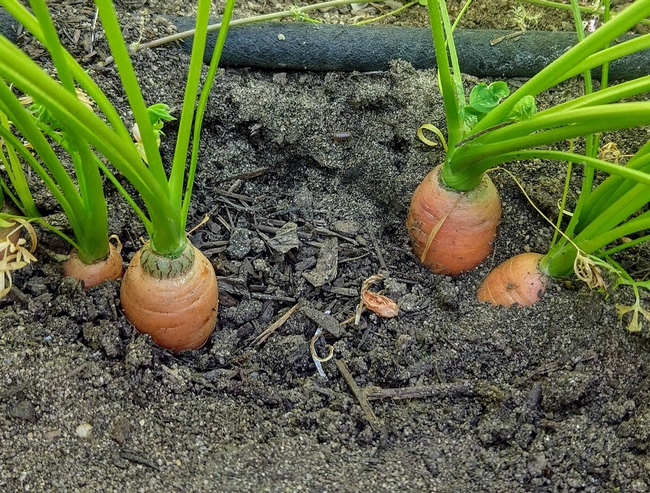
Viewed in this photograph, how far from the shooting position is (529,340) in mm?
1330

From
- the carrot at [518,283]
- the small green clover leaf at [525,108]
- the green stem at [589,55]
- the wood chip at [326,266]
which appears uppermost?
the green stem at [589,55]

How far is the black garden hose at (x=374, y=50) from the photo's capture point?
1874 millimetres

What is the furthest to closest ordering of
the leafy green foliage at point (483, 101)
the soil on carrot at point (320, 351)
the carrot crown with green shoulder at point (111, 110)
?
the leafy green foliage at point (483, 101) → the soil on carrot at point (320, 351) → the carrot crown with green shoulder at point (111, 110)

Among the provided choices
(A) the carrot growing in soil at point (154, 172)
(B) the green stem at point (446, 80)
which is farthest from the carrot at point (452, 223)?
(A) the carrot growing in soil at point (154, 172)

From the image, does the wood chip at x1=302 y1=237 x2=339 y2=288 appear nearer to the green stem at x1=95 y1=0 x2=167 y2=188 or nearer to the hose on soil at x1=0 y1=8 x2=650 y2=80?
the green stem at x1=95 y1=0 x2=167 y2=188

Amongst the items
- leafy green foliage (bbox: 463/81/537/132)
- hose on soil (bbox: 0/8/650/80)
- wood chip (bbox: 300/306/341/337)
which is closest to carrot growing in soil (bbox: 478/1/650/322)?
leafy green foliage (bbox: 463/81/537/132)

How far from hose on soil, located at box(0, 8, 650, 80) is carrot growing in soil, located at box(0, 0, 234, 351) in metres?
0.59

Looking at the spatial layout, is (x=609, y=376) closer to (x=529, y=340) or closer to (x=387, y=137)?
(x=529, y=340)

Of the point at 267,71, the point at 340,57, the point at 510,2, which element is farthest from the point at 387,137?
the point at 510,2

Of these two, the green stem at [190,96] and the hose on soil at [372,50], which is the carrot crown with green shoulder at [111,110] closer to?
the green stem at [190,96]

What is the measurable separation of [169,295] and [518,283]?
790 millimetres

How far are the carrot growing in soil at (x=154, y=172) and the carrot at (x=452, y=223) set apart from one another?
54 cm

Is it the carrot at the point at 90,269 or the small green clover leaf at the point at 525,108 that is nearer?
the small green clover leaf at the point at 525,108

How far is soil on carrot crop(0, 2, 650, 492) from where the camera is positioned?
1094 millimetres
